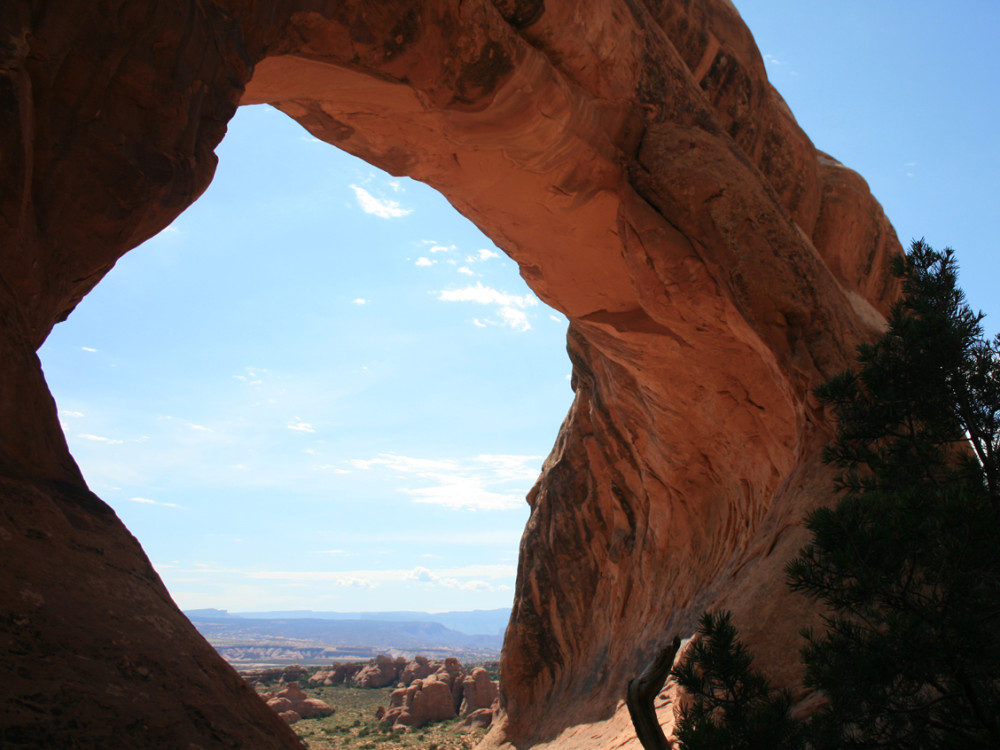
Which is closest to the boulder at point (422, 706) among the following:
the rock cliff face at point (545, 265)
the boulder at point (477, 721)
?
the boulder at point (477, 721)

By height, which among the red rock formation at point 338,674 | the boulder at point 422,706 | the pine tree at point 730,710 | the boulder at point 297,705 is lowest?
the red rock formation at point 338,674

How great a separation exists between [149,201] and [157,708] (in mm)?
3300

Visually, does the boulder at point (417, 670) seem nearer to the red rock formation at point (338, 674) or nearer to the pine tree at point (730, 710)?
the red rock formation at point (338, 674)

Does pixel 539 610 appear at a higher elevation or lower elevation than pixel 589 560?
lower

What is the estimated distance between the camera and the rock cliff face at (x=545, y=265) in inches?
134

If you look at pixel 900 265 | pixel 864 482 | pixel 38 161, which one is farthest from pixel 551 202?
pixel 38 161

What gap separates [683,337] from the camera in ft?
35.4

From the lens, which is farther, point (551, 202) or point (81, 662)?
point (551, 202)

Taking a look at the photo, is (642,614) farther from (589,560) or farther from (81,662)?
(81,662)

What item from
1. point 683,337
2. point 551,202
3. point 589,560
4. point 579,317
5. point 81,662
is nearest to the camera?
point 81,662

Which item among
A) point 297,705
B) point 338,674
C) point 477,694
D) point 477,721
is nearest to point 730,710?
point 477,721

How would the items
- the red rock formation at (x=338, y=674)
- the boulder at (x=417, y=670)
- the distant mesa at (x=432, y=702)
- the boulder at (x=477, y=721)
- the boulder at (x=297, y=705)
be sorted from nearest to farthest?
1. the boulder at (x=477, y=721)
2. the distant mesa at (x=432, y=702)
3. the boulder at (x=297, y=705)
4. the boulder at (x=417, y=670)
5. the red rock formation at (x=338, y=674)

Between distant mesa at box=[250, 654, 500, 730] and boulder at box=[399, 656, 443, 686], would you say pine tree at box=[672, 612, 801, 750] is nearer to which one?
distant mesa at box=[250, 654, 500, 730]

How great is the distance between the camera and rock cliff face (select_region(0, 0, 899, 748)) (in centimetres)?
340
